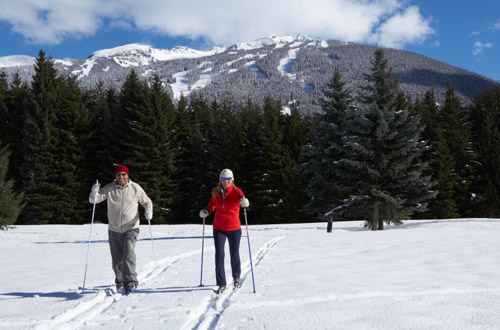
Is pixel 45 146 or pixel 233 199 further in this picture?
pixel 45 146

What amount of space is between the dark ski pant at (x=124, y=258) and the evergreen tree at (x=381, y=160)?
1537 cm

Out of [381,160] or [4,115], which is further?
[4,115]

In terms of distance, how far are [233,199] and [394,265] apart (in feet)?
13.1

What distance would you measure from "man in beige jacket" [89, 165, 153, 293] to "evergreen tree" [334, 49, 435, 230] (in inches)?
601

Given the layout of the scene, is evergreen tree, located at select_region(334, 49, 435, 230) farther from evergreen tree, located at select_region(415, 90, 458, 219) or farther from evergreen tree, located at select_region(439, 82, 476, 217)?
evergreen tree, located at select_region(439, 82, 476, 217)

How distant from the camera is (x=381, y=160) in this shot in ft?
67.2

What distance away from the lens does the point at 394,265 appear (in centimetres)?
786

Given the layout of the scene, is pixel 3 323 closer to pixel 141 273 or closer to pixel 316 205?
pixel 141 273

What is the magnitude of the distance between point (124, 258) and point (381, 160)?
17045mm

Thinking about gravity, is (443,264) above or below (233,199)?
below

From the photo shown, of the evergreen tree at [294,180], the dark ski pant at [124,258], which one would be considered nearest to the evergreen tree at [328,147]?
the evergreen tree at [294,180]

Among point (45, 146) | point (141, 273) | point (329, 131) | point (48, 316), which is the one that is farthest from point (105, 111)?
point (48, 316)

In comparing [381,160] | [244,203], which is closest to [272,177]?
[381,160]

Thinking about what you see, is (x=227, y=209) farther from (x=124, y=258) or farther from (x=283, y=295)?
(x=124, y=258)
